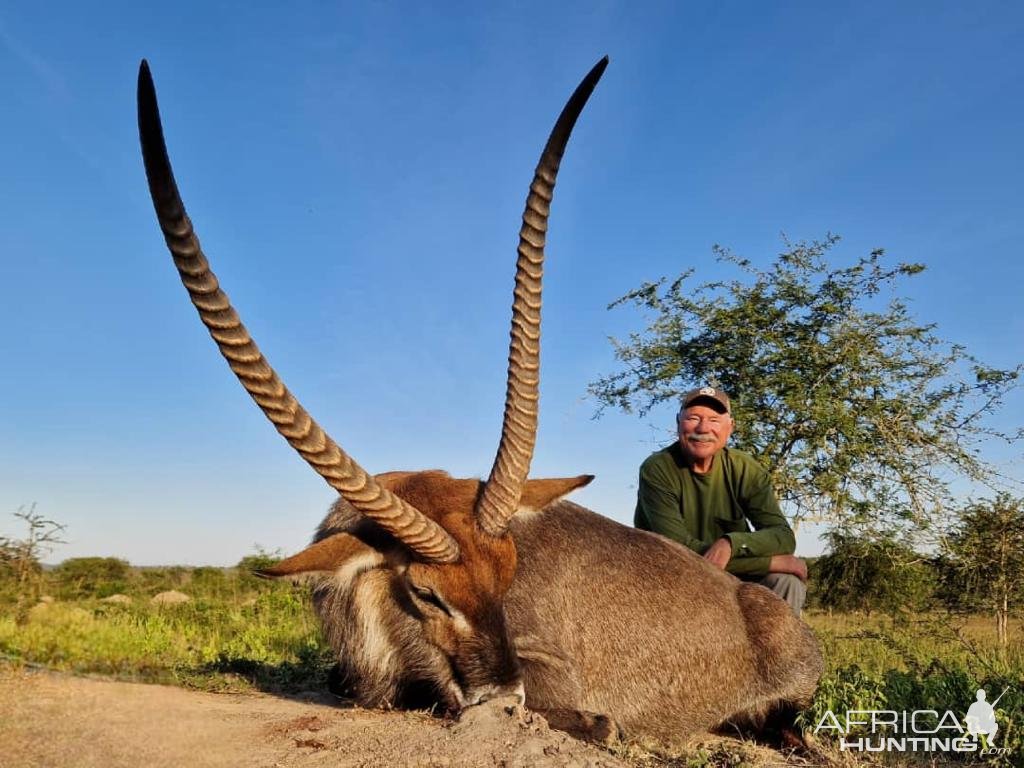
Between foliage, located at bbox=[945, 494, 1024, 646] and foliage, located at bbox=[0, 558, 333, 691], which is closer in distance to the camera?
foliage, located at bbox=[0, 558, 333, 691]

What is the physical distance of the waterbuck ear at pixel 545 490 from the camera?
5.45 meters

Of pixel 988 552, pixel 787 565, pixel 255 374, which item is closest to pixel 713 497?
pixel 787 565

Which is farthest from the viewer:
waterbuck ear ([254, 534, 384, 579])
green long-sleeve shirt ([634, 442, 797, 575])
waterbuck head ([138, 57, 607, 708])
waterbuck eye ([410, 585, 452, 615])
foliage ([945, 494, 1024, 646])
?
foliage ([945, 494, 1024, 646])

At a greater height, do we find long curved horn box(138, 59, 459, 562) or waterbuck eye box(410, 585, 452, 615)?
long curved horn box(138, 59, 459, 562)

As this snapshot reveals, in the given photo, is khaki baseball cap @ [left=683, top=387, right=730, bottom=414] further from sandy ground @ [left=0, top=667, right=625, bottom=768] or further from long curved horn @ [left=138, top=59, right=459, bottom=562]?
sandy ground @ [left=0, top=667, right=625, bottom=768]

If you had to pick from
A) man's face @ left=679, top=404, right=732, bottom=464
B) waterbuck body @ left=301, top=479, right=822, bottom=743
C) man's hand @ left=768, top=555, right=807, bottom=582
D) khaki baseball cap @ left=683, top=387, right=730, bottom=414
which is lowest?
waterbuck body @ left=301, top=479, right=822, bottom=743

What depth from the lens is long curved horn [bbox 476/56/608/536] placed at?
464 centimetres

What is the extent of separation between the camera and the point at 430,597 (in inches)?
189

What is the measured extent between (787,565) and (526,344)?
365 centimetres

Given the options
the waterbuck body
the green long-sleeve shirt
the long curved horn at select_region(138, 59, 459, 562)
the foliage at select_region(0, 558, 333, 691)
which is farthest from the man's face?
the foliage at select_region(0, 558, 333, 691)

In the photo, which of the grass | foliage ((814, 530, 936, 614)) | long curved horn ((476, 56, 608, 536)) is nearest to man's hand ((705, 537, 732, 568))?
the grass

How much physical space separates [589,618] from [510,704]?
1.31 metres

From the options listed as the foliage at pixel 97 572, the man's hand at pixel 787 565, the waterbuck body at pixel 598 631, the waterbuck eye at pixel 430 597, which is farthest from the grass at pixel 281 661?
the foliage at pixel 97 572

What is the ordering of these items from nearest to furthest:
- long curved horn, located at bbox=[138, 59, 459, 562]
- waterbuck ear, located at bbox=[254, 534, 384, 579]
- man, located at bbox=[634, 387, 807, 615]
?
long curved horn, located at bbox=[138, 59, 459, 562]
waterbuck ear, located at bbox=[254, 534, 384, 579]
man, located at bbox=[634, 387, 807, 615]
